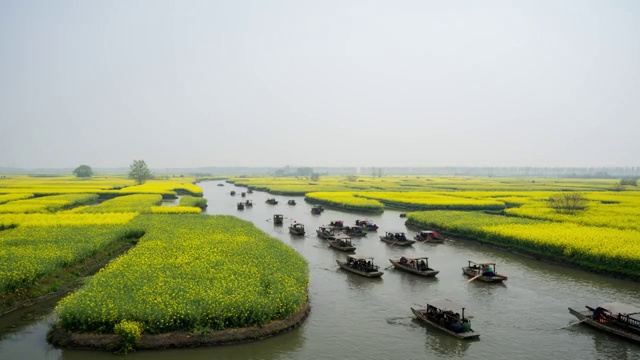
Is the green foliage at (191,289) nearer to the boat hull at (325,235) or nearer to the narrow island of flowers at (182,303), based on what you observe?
the narrow island of flowers at (182,303)

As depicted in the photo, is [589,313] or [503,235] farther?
[503,235]

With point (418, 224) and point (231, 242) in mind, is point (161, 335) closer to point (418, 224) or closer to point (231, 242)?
point (231, 242)

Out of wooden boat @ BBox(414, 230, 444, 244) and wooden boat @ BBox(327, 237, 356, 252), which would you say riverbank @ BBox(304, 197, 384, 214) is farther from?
wooden boat @ BBox(327, 237, 356, 252)

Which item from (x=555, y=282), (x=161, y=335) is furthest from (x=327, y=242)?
(x=161, y=335)

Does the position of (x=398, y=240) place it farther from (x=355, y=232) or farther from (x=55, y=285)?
(x=55, y=285)

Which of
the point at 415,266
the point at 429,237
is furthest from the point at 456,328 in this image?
the point at 429,237

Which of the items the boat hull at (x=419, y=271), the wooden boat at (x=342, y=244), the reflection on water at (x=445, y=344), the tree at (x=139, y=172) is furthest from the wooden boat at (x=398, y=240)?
the tree at (x=139, y=172)
